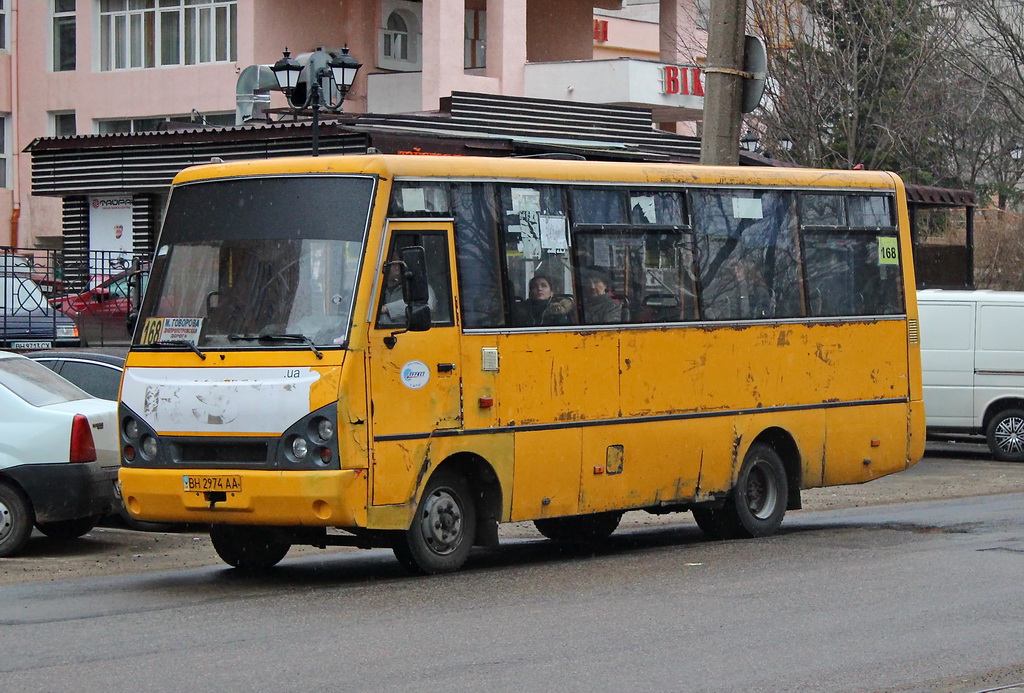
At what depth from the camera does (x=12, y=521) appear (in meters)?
12.6

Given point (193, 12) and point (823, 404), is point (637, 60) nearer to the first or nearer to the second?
point (193, 12)

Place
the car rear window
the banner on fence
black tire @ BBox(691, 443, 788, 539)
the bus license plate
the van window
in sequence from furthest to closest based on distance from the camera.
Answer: the banner on fence, the van window, black tire @ BBox(691, 443, 788, 539), the car rear window, the bus license plate

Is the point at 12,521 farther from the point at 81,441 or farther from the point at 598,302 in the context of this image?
the point at 598,302

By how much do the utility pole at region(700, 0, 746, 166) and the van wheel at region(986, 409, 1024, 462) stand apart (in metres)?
8.50

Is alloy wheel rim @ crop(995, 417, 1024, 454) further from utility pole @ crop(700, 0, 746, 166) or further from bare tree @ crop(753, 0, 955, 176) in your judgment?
bare tree @ crop(753, 0, 955, 176)

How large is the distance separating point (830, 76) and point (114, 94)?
1884cm

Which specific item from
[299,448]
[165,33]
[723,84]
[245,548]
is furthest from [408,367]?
[165,33]

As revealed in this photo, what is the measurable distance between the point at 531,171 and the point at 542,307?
41.0 inches

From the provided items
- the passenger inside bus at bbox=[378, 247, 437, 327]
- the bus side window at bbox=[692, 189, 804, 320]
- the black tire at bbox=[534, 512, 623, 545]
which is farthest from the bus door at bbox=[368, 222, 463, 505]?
the bus side window at bbox=[692, 189, 804, 320]

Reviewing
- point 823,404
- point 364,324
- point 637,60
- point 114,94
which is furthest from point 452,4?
point 364,324

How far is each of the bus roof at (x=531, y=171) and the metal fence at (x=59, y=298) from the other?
8681 millimetres

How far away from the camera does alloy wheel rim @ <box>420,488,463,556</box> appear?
11.2 meters

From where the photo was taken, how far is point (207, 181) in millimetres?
11445

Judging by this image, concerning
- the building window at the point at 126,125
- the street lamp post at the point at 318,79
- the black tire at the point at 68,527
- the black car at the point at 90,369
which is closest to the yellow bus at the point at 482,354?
the black tire at the point at 68,527
